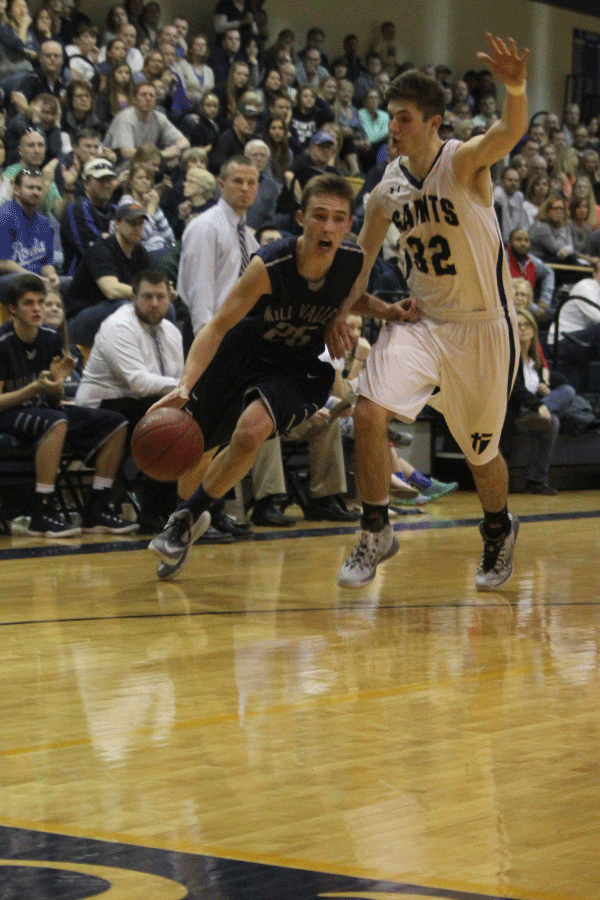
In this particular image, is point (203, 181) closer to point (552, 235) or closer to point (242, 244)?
point (242, 244)

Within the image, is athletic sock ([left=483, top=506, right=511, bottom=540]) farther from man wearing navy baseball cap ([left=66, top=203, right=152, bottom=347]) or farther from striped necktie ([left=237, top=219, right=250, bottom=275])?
man wearing navy baseball cap ([left=66, top=203, right=152, bottom=347])

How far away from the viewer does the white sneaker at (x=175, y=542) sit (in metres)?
5.18

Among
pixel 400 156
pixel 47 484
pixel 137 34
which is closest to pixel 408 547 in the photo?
pixel 47 484

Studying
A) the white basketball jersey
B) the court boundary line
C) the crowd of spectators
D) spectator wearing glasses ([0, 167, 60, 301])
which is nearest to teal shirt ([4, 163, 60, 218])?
the crowd of spectators

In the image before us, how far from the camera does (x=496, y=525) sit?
5.17 meters

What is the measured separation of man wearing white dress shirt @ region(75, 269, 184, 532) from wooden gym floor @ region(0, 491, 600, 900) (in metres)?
1.57

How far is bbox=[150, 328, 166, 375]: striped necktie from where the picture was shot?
717cm

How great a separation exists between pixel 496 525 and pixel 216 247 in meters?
2.48

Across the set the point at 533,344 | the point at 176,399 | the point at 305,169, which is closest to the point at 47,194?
the point at 305,169

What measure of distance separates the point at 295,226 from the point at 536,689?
7574 millimetres

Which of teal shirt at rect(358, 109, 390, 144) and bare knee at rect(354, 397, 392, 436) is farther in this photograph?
teal shirt at rect(358, 109, 390, 144)

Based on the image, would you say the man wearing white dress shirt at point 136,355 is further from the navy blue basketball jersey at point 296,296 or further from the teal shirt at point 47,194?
the teal shirt at point 47,194

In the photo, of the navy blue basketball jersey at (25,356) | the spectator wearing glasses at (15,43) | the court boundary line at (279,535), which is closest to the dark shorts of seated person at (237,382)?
the court boundary line at (279,535)

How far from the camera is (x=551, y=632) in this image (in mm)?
4234
